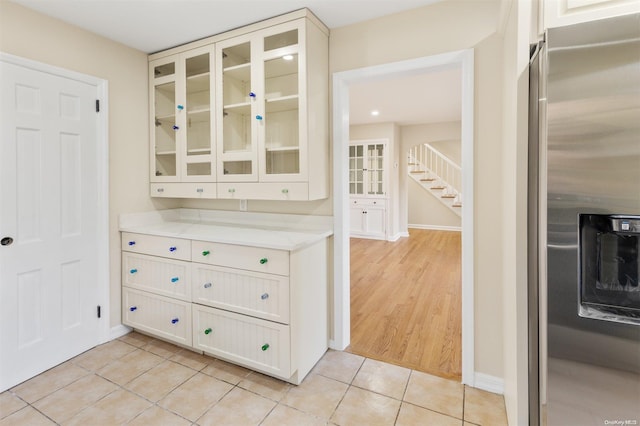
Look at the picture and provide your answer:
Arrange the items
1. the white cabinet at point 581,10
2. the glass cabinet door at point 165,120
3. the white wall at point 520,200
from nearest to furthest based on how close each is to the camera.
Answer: the white cabinet at point 581,10 < the white wall at point 520,200 < the glass cabinet door at point 165,120

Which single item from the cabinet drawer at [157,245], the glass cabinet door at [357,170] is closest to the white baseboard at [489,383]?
the cabinet drawer at [157,245]

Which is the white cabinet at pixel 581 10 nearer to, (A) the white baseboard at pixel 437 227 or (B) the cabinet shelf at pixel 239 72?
(B) the cabinet shelf at pixel 239 72

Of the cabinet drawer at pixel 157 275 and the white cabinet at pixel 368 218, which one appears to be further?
the white cabinet at pixel 368 218

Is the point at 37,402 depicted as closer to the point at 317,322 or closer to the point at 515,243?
the point at 317,322

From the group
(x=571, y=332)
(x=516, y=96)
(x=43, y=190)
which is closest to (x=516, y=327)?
(x=571, y=332)

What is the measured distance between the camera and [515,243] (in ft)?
4.32

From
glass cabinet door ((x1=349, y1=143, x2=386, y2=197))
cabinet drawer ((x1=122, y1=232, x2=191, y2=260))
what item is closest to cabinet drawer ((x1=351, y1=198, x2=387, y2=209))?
glass cabinet door ((x1=349, y1=143, x2=386, y2=197))

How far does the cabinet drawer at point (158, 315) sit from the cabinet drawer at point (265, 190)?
2.92 feet

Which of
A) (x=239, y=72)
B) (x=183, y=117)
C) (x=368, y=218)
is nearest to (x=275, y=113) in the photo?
(x=239, y=72)

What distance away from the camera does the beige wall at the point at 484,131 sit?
1876 mm

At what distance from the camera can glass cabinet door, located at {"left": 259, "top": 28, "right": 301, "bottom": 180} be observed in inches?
83.9

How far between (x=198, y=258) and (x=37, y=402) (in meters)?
1.19

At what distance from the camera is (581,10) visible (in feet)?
3.65

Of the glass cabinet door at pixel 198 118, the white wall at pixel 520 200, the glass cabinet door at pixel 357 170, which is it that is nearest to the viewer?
the white wall at pixel 520 200
